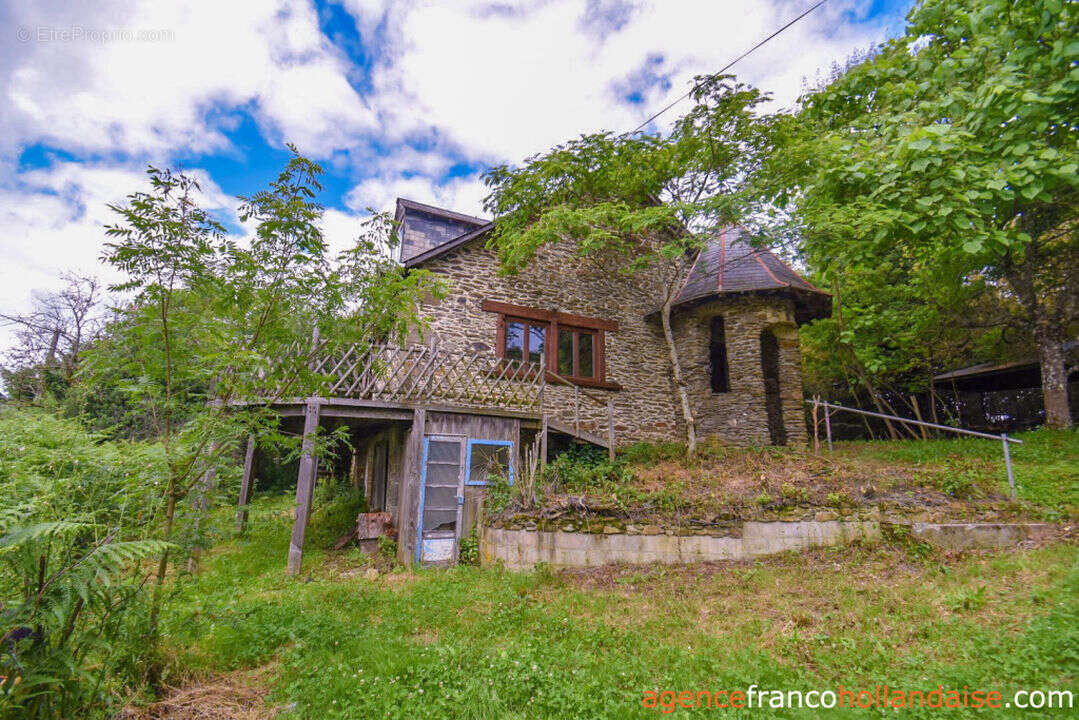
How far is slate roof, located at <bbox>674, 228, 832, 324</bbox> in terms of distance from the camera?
11.1 m

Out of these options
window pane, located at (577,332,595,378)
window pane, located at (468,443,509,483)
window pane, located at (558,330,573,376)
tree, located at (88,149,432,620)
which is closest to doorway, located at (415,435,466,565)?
window pane, located at (468,443,509,483)

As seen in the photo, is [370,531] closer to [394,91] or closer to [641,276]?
[394,91]

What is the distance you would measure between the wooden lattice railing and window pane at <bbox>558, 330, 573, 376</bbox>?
100cm

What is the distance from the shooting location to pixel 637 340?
12.0 meters

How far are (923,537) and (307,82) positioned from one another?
894 centimetres

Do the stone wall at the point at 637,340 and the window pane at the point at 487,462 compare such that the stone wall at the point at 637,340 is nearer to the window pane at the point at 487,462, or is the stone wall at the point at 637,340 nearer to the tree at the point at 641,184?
the tree at the point at 641,184

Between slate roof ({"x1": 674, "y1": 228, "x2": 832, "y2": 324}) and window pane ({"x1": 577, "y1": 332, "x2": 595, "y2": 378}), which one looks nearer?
slate roof ({"x1": 674, "y1": 228, "x2": 832, "y2": 324})

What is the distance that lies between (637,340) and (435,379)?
5330 millimetres

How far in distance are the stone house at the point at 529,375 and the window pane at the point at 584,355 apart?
0.11 ft

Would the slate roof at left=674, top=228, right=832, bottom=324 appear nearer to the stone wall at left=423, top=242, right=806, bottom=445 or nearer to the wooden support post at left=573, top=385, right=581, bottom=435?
the stone wall at left=423, top=242, right=806, bottom=445

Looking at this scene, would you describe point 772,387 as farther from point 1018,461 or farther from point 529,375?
point 529,375

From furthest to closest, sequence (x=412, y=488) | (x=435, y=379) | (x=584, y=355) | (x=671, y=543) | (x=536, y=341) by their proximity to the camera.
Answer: (x=584, y=355) < (x=536, y=341) < (x=435, y=379) < (x=412, y=488) < (x=671, y=543)

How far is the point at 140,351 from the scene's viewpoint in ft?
10.9

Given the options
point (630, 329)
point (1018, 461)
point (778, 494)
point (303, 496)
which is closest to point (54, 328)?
point (303, 496)
